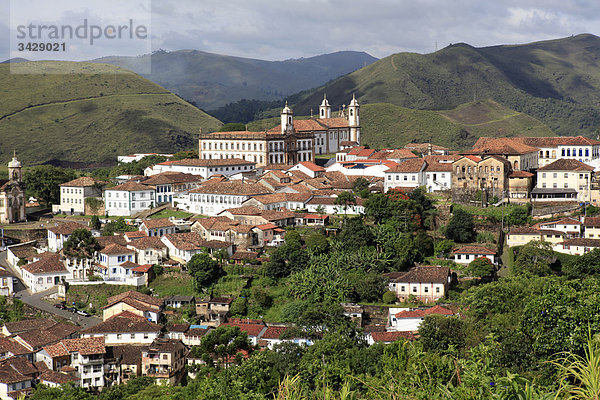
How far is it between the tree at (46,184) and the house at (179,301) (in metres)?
19.8

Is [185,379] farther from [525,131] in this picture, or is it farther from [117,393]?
[525,131]

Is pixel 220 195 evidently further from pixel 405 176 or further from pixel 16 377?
pixel 16 377

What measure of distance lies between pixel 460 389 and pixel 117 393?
18618mm

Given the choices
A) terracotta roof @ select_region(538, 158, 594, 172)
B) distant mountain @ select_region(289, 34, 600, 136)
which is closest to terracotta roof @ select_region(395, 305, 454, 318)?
terracotta roof @ select_region(538, 158, 594, 172)

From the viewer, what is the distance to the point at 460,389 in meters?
10.7

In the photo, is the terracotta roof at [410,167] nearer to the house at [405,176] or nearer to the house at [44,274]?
the house at [405,176]

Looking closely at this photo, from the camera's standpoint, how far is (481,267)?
34.7 meters

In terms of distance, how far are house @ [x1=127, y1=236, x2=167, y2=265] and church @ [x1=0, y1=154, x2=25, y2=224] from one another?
13.7 metres

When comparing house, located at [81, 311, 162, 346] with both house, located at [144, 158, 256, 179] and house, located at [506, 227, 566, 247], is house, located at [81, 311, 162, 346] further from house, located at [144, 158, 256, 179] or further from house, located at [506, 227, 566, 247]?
house, located at [144, 158, 256, 179]

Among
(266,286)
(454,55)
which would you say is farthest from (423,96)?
(266,286)

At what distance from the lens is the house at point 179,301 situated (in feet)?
117

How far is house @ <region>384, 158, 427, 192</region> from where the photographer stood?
46594 millimetres

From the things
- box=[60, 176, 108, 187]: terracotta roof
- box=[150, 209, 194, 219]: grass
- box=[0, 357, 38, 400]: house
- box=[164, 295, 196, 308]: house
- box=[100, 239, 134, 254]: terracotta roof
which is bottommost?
box=[0, 357, 38, 400]: house

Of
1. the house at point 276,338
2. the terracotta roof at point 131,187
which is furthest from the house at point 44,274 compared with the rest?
the house at point 276,338
